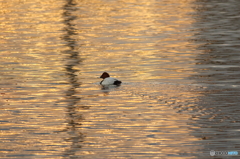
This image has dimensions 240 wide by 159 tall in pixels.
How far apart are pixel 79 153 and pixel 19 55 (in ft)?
58.9

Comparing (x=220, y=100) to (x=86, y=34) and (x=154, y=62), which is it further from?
(x=86, y=34)

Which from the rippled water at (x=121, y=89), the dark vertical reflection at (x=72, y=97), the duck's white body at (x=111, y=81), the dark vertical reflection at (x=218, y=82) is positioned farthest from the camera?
the duck's white body at (x=111, y=81)

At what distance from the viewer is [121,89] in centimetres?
2261

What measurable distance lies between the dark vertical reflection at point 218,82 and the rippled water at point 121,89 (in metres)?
0.03

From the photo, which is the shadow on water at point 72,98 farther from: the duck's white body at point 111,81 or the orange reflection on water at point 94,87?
the duck's white body at point 111,81

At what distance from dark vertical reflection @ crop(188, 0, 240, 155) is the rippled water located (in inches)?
1.1

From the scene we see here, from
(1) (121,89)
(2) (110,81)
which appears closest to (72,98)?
(1) (121,89)

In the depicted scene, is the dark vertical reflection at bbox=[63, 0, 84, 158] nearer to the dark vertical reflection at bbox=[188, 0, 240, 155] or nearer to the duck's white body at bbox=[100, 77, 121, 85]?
the duck's white body at bbox=[100, 77, 121, 85]

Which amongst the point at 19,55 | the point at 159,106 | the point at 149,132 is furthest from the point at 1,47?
the point at 149,132

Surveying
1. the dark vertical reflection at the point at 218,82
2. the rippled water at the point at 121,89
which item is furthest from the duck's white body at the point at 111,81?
the dark vertical reflection at the point at 218,82

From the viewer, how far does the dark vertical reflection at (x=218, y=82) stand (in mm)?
16188

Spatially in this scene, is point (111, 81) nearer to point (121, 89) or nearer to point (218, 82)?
point (121, 89)

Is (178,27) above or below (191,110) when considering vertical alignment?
below

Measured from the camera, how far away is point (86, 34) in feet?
138
